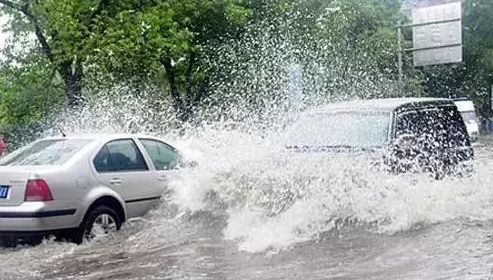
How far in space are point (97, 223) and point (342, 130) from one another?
9.79 ft

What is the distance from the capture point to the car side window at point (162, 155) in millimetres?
9469

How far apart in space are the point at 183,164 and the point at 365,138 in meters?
2.53

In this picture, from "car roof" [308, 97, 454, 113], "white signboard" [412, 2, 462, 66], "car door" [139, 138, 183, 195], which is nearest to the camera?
"car roof" [308, 97, 454, 113]

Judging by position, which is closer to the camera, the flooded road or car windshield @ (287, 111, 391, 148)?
the flooded road

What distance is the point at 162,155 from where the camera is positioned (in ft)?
31.7

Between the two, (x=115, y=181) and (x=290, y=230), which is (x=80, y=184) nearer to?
(x=115, y=181)

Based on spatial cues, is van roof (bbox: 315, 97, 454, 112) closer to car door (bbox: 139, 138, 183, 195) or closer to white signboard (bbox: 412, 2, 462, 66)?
car door (bbox: 139, 138, 183, 195)

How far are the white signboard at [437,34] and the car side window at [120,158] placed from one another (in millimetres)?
19762

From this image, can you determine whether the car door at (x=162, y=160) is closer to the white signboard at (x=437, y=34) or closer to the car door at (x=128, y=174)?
the car door at (x=128, y=174)

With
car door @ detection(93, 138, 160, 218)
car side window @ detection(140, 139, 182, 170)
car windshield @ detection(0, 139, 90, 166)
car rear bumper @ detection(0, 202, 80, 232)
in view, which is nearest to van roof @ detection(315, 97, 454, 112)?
car side window @ detection(140, 139, 182, 170)

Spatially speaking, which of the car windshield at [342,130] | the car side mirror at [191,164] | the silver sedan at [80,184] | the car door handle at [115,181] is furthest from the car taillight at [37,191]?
the car windshield at [342,130]

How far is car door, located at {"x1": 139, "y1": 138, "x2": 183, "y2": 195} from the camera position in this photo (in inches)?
369

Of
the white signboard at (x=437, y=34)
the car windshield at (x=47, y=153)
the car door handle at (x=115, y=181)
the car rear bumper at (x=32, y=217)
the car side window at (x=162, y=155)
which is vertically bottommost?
the car rear bumper at (x=32, y=217)

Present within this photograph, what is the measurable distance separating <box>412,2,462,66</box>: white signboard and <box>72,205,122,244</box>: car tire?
2051cm
